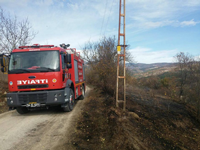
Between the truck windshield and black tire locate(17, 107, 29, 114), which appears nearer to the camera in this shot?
the truck windshield

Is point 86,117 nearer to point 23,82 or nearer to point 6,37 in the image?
point 23,82

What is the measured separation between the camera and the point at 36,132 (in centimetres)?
452

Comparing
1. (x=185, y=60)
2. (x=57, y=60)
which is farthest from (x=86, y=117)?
(x=185, y=60)

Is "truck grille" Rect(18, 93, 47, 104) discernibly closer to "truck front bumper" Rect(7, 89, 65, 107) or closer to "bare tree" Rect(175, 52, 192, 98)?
"truck front bumper" Rect(7, 89, 65, 107)

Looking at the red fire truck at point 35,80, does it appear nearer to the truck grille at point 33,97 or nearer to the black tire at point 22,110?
the truck grille at point 33,97

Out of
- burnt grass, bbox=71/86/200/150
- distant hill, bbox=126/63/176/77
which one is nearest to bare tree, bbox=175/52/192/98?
distant hill, bbox=126/63/176/77

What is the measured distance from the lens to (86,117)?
607 centimetres

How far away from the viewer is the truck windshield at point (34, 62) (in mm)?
5973

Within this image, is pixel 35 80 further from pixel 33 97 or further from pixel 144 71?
pixel 144 71

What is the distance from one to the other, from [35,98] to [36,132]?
68.3 inches

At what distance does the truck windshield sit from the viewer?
19.6 feet

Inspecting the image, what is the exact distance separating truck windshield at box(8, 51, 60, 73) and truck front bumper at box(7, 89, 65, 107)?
909 mm

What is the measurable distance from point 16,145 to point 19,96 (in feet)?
8.67

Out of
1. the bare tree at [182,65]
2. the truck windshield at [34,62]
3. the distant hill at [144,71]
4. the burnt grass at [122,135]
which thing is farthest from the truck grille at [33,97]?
the bare tree at [182,65]
